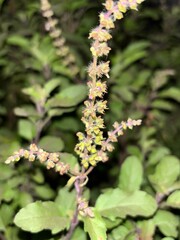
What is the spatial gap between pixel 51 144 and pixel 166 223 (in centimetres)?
43

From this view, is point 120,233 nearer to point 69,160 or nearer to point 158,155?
point 69,160

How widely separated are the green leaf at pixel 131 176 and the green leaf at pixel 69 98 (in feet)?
0.87

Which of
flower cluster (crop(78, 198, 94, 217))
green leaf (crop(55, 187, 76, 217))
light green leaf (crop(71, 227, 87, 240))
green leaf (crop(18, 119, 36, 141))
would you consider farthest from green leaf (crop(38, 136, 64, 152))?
flower cluster (crop(78, 198, 94, 217))

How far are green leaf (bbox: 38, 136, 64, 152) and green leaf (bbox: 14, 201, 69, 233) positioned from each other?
31 cm

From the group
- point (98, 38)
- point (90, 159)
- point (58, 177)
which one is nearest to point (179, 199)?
point (90, 159)

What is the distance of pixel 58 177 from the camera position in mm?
1928

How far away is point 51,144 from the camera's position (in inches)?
54.9

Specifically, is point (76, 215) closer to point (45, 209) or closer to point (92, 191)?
point (45, 209)

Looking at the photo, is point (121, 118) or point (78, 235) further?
point (121, 118)

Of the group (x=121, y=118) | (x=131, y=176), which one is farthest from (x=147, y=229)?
(x=121, y=118)

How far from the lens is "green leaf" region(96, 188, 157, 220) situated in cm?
109

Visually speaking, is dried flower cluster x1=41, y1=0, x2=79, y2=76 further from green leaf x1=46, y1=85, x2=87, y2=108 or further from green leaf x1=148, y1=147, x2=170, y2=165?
green leaf x1=148, y1=147, x2=170, y2=165

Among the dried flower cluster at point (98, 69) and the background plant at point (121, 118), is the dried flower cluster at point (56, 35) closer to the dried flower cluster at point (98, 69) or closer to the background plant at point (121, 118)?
the background plant at point (121, 118)

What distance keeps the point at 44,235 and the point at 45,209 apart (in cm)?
21
